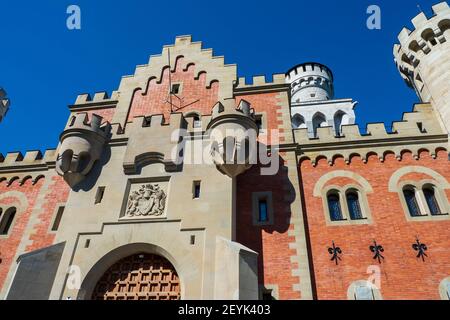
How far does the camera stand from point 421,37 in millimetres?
18172

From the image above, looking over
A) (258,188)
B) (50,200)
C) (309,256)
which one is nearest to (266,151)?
→ (258,188)

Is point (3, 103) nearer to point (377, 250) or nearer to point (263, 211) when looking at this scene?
point (263, 211)

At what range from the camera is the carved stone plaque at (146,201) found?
1305cm

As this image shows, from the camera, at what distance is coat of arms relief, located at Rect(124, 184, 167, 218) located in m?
13.1

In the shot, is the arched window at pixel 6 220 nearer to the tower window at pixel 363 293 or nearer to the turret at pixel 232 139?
the turret at pixel 232 139

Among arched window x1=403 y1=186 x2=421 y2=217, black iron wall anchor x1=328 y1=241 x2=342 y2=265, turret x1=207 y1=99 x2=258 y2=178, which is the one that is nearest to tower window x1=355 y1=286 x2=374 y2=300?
black iron wall anchor x1=328 y1=241 x2=342 y2=265

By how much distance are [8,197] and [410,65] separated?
77.4 ft

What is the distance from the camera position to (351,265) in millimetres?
12461

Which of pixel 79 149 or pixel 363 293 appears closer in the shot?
pixel 363 293

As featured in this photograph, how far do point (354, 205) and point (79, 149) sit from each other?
12463 millimetres

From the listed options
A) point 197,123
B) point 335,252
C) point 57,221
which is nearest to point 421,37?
point 197,123

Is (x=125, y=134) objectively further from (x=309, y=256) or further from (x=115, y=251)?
(x=309, y=256)

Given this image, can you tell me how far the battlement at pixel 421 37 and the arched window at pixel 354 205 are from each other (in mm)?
9374

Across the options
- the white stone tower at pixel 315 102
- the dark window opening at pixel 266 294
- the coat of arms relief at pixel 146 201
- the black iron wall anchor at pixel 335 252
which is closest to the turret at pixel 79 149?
the coat of arms relief at pixel 146 201
